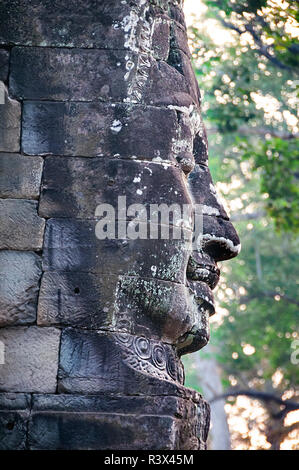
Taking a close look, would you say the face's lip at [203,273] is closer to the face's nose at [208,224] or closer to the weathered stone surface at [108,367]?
the face's nose at [208,224]

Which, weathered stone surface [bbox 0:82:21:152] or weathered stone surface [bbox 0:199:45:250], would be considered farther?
weathered stone surface [bbox 0:82:21:152]

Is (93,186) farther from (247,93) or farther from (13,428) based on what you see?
(247,93)

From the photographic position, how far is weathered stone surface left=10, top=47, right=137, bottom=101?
4430mm

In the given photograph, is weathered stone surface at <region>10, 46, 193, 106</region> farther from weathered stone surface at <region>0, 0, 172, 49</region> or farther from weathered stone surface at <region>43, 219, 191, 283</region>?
weathered stone surface at <region>43, 219, 191, 283</region>

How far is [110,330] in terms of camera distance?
409cm

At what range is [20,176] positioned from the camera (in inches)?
170

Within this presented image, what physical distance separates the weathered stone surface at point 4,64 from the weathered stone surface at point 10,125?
51 mm

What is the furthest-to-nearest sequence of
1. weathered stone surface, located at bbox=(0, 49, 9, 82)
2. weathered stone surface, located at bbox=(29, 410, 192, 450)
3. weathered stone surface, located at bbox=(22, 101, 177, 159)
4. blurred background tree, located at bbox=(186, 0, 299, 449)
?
blurred background tree, located at bbox=(186, 0, 299, 449) → weathered stone surface, located at bbox=(0, 49, 9, 82) → weathered stone surface, located at bbox=(22, 101, 177, 159) → weathered stone surface, located at bbox=(29, 410, 192, 450)

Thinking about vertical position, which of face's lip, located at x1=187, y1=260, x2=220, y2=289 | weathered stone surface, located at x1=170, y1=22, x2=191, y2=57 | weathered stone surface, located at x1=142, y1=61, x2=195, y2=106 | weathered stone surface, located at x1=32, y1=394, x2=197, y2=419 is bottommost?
weathered stone surface, located at x1=32, y1=394, x2=197, y2=419

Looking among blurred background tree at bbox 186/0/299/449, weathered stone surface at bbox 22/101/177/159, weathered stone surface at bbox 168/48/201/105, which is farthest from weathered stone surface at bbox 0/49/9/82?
blurred background tree at bbox 186/0/299/449

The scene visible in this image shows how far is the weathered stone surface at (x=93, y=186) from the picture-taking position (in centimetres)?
427

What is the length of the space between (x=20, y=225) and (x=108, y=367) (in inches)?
34.4

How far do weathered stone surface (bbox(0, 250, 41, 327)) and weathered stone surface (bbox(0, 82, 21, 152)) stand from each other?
575mm
